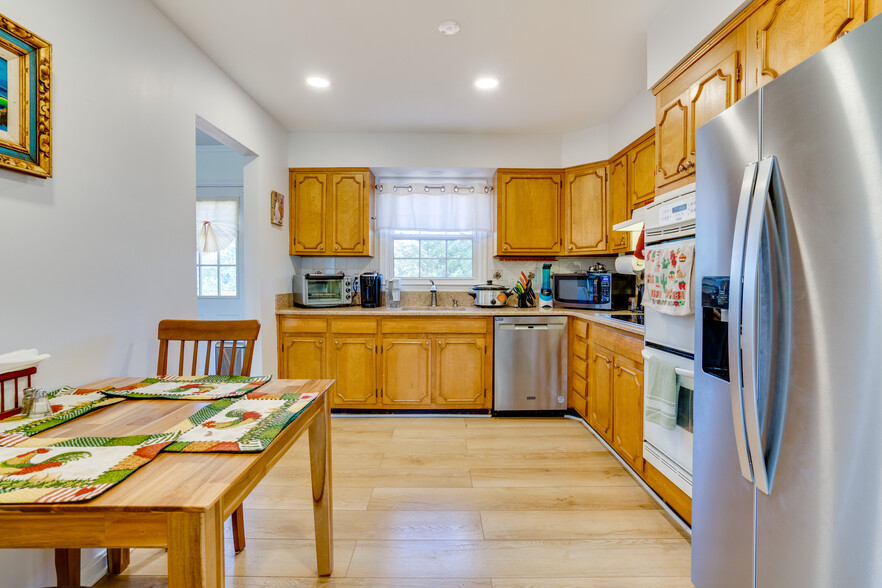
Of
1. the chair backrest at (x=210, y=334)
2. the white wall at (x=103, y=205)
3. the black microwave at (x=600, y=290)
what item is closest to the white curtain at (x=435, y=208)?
the black microwave at (x=600, y=290)

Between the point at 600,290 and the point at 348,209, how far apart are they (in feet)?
7.54

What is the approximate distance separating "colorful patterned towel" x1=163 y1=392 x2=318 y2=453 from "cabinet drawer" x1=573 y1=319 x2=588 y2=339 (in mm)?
2358

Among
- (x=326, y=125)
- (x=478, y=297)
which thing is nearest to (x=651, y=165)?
(x=478, y=297)

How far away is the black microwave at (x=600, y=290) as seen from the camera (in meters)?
3.24

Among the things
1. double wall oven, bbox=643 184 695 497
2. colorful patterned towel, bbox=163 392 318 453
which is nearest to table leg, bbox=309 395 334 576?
colorful patterned towel, bbox=163 392 318 453

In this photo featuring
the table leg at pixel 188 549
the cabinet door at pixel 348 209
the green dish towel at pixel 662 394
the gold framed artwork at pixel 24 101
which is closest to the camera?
the table leg at pixel 188 549

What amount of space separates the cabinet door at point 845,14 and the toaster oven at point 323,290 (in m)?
3.31

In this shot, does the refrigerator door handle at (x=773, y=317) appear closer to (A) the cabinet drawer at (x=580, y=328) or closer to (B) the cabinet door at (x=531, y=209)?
(A) the cabinet drawer at (x=580, y=328)

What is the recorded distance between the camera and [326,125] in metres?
3.62

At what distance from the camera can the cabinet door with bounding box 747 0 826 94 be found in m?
1.24

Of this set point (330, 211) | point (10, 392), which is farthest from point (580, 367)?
point (10, 392)

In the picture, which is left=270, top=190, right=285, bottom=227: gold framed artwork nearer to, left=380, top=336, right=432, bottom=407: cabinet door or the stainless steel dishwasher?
left=380, top=336, right=432, bottom=407: cabinet door

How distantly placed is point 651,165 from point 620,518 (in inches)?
Result: 86.0

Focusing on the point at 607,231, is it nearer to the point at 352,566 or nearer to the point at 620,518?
the point at 620,518
